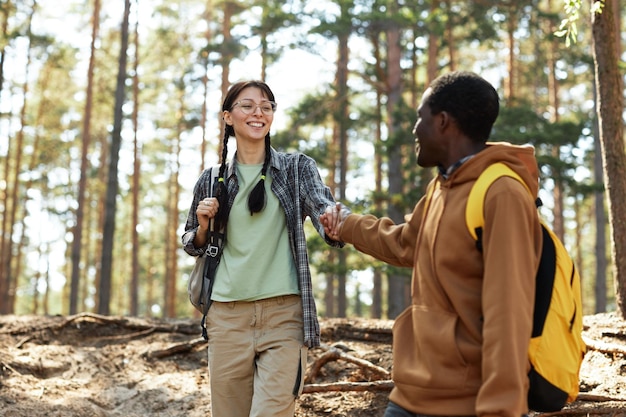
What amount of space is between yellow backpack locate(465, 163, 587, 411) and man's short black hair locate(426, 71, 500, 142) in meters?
0.20

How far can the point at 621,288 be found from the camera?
7.45 m

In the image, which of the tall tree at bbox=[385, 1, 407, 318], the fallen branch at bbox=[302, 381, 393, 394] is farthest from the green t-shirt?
the tall tree at bbox=[385, 1, 407, 318]

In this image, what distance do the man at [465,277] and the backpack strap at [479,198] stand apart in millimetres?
27

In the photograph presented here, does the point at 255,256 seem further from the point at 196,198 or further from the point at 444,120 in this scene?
the point at 444,120

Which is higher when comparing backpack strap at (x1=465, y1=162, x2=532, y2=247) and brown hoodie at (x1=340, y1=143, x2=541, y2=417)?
backpack strap at (x1=465, y1=162, x2=532, y2=247)

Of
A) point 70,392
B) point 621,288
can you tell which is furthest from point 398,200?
point 70,392

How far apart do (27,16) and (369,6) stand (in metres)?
15.0

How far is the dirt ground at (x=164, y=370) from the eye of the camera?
615cm

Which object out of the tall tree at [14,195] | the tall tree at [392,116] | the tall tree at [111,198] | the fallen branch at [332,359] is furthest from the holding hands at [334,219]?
the tall tree at [14,195]

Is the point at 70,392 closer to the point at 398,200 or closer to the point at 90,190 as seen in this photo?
the point at 398,200

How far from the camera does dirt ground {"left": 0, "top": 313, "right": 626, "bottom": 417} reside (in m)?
6.15

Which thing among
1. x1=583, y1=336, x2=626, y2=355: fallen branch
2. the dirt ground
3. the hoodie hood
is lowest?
the dirt ground

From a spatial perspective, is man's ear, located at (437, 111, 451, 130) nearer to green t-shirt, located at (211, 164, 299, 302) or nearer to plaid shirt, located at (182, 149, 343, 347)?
plaid shirt, located at (182, 149, 343, 347)

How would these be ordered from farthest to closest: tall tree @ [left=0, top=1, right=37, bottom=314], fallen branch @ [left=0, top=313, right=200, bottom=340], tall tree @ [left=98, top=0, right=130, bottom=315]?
tall tree @ [left=0, top=1, right=37, bottom=314], tall tree @ [left=98, top=0, right=130, bottom=315], fallen branch @ [left=0, top=313, right=200, bottom=340]
